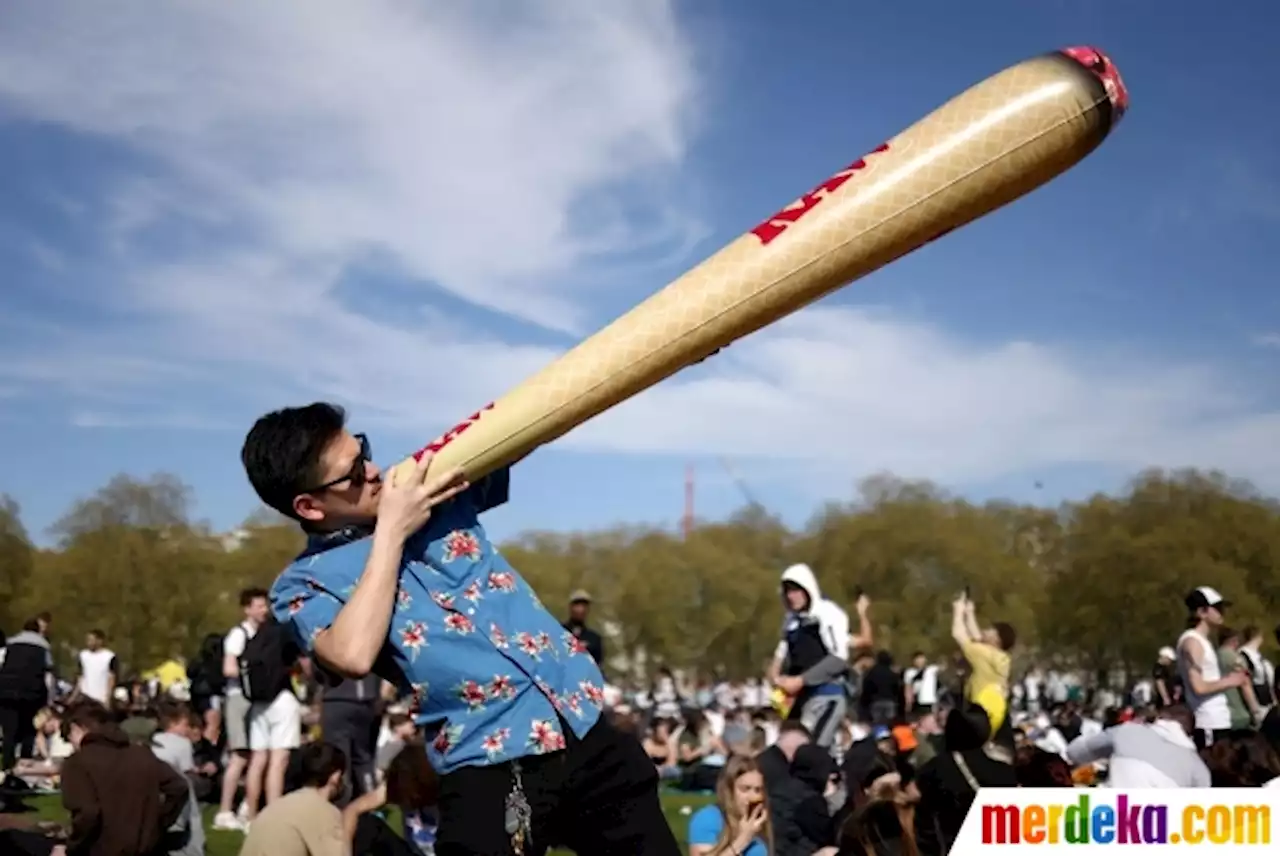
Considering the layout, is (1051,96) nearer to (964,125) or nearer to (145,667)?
(964,125)

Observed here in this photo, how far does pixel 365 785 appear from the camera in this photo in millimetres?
10914

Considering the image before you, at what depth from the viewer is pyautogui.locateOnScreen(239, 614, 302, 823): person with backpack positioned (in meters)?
10.1

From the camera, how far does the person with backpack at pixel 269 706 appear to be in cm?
1005

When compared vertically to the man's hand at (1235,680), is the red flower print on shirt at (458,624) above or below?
above

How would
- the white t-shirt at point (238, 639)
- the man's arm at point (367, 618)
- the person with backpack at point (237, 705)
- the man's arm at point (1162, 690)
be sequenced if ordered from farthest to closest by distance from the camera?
the man's arm at point (1162, 690)
the white t-shirt at point (238, 639)
the person with backpack at point (237, 705)
the man's arm at point (367, 618)

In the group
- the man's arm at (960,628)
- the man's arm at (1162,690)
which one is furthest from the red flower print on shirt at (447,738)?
the man's arm at (1162,690)

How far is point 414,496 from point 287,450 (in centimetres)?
33

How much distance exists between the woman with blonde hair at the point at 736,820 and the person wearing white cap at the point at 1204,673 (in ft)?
15.6

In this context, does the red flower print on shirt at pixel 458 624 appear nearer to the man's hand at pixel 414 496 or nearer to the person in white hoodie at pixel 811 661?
the man's hand at pixel 414 496

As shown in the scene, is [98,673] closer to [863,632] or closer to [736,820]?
[863,632]

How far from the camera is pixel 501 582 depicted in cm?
335

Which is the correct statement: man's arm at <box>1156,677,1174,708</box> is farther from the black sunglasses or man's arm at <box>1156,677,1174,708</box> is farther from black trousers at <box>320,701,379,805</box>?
the black sunglasses

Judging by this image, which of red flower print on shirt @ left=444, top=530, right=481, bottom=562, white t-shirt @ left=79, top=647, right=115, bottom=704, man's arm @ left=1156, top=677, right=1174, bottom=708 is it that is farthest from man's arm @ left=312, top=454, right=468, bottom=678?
man's arm @ left=1156, top=677, right=1174, bottom=708

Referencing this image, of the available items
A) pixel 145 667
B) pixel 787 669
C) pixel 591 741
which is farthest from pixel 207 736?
pixel 145 667
